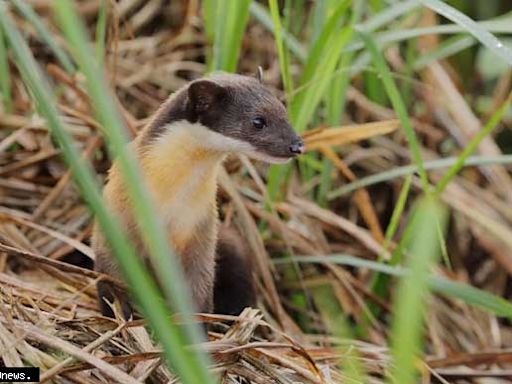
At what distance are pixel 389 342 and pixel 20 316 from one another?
1.49m

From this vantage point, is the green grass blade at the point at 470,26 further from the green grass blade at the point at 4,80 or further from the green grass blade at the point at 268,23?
the green grass blade at the point at 4,80

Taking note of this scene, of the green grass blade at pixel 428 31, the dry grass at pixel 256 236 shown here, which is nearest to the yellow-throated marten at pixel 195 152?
the dry grass at pixel 256 236

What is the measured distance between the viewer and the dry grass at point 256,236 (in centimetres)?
236

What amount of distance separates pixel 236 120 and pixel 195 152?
0.42 feet

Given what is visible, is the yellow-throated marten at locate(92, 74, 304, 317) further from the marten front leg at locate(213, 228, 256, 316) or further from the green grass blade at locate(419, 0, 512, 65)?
the green grass blade at locate(419, 0, 512, 65)

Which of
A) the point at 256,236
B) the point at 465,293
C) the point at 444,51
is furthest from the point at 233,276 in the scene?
the point at 444,51

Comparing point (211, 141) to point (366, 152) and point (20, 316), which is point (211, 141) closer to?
point (20, 316)

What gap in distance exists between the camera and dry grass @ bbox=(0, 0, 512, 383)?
7.73ft

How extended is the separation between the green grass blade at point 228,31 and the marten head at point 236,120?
0.46m

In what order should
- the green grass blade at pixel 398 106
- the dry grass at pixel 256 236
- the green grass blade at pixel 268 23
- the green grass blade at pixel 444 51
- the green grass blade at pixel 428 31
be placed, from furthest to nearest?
1. the green grass blade at pixel 444 51
2. the green grass blade at pixel 268 23
3. the green grass blade at pixel 428 31
4. the green grass blade at pixel 398 106
5. the dry grass at pixel 256 236

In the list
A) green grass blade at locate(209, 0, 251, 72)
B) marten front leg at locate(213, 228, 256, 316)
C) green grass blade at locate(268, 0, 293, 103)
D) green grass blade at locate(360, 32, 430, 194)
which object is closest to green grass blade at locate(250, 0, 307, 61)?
green grass blade at locate(209, 0, 251, 72)

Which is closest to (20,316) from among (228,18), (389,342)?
(228,18)

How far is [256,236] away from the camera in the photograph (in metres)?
3.39

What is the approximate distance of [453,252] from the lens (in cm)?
408
